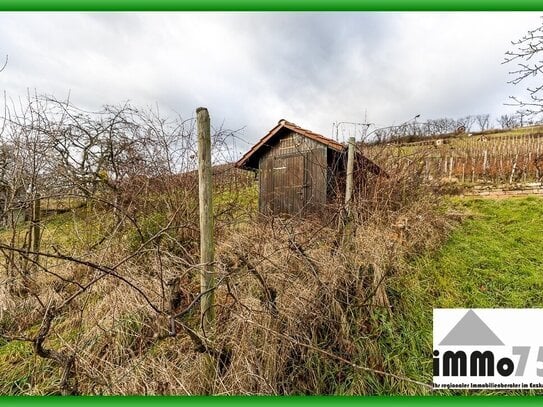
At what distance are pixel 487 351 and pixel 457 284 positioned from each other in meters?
1.75

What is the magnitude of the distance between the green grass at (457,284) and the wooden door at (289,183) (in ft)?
12.8

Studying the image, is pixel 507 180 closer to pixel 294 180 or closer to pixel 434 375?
pixel 294 180

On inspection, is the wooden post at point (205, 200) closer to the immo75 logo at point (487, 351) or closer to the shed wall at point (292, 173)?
the immo75 logo at point (487, 351)

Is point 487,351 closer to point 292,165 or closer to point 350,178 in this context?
point 350,178

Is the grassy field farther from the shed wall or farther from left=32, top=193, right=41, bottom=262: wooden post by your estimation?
the shed wall

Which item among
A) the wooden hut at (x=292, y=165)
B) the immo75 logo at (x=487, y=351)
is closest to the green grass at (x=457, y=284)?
the immo75 logo at (x=487, y=351)

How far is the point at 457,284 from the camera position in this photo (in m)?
3.99

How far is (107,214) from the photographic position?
448 cm

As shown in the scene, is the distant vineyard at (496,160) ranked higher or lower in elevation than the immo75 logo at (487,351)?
higher

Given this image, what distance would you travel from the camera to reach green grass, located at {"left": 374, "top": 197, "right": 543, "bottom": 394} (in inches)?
110

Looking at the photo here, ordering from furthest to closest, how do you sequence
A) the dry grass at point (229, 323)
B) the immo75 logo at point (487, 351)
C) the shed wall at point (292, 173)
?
the shed wall at point (292, 173)
the immo75 logo at point (487, 351)
the dry grass at point (229, 323)

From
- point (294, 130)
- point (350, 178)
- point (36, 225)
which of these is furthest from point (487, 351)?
point (294, 130)

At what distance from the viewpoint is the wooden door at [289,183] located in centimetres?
798

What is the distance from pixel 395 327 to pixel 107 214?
14.9 ft
